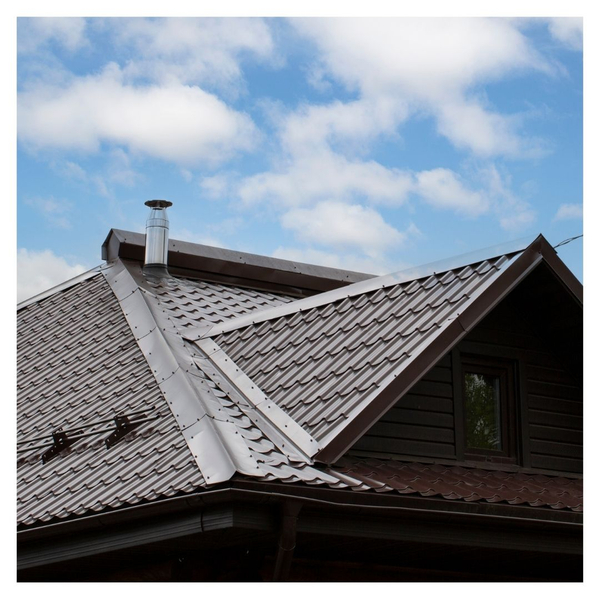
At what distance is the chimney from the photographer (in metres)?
12.1

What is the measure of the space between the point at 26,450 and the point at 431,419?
362 cm

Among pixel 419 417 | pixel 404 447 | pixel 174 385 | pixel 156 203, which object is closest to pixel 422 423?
pixel 419 417

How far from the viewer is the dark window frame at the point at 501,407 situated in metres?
8.07

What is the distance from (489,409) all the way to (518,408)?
25cm

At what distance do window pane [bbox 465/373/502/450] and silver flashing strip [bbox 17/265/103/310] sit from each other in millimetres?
6290

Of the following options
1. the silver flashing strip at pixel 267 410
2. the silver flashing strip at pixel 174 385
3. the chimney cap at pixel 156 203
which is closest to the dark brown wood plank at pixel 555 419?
the silver flashing strip at pixel 267 410

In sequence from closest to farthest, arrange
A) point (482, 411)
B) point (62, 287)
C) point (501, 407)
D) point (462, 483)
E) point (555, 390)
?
point (462, 483), point (482, 411), point (501, 407), point (555, 390), point (62, 287)

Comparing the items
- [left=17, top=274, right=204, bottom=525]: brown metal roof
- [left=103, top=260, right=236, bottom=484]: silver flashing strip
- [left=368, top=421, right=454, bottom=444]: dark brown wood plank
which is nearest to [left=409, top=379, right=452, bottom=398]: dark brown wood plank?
[left=368, top=421, right=454, bottom=444]: dark brown wood plank

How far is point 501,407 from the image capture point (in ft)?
27.7

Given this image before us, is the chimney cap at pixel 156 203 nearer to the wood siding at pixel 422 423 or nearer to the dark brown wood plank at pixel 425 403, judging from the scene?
the wood siding at pixel 422 423

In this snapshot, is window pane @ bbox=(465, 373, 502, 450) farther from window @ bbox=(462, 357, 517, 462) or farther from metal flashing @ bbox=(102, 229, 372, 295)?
metal flashing @ bbox=(102, 229, 372, 295)

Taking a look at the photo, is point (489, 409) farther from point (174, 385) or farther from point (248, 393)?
point (174, 385)

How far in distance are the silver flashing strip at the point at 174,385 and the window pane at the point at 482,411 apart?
7.65 ft

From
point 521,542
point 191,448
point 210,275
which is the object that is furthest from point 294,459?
point 210,275
